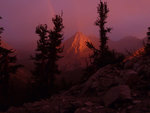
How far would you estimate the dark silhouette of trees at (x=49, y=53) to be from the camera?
1866 cm

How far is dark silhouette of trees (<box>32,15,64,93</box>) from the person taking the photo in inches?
734

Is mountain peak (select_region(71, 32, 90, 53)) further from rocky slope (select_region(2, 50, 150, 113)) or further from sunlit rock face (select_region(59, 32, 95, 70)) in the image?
rocky slope (select_region(2, 50, 150, 113))

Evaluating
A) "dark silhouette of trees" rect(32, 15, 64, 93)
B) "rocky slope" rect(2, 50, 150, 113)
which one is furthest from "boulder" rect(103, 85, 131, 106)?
"dark silhouette of trees" rect(32, 15, 64, 93)

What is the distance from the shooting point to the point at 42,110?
4.16 meters

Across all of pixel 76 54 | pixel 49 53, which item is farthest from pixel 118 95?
pixel 76 54

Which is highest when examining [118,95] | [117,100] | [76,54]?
[76,54]

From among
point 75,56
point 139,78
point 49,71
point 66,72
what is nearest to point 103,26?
point 49,71

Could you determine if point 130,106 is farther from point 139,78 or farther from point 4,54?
point 4,54

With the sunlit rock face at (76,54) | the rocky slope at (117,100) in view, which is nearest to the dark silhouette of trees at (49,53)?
the rocky slope at (117,100)

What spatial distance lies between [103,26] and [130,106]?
1629cm

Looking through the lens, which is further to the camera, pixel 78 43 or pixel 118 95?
pixel 78 43

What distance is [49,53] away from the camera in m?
19.2

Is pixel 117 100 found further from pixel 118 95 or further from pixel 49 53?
pixel 49 53

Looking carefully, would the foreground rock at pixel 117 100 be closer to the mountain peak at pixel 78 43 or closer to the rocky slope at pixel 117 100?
the rocky slope at pixel 117 100
